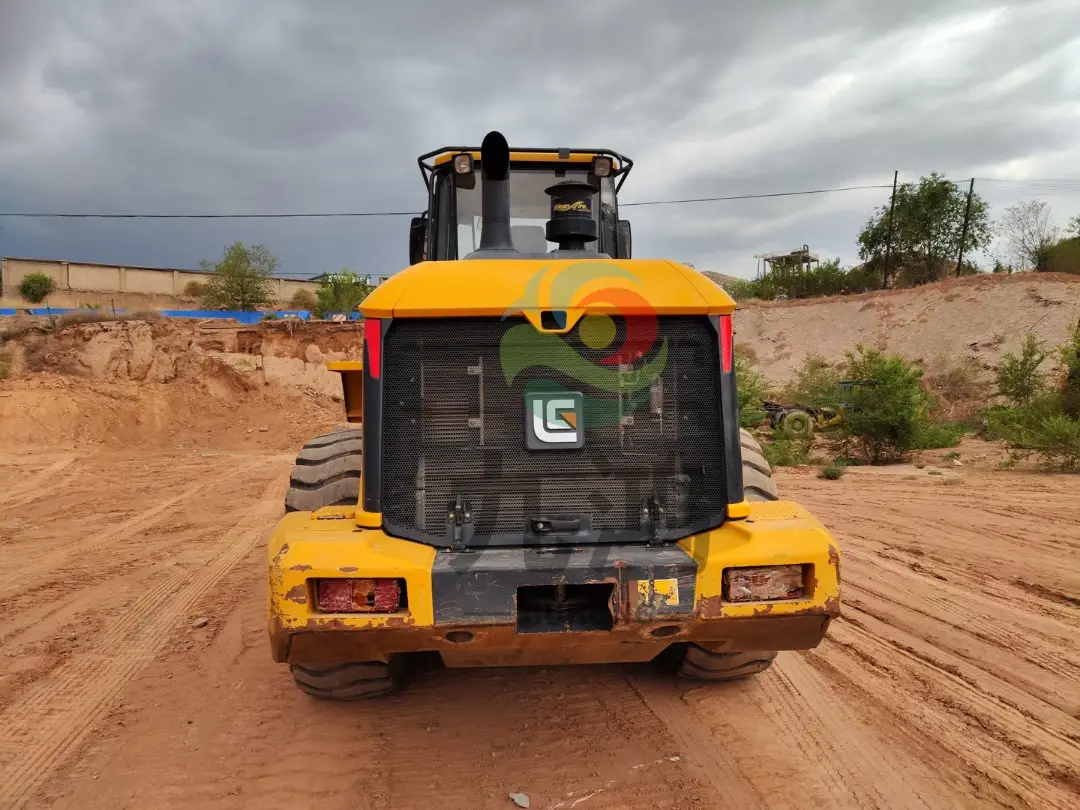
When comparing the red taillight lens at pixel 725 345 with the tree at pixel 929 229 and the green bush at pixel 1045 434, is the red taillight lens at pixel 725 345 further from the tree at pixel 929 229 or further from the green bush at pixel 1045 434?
the tree at pixel 929 229

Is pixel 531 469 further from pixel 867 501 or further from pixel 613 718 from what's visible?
pixel 867 501

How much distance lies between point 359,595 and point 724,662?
189 centimetres

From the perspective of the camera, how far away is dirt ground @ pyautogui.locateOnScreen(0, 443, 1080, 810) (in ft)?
9.46

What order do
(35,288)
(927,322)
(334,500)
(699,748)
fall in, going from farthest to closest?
1. (35,288)
2. (927,322)
3. (334,500)
4. (699,748)

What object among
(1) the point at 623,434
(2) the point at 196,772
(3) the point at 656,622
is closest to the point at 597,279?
(1) the point at 623,434

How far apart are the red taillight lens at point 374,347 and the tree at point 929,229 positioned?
126ft

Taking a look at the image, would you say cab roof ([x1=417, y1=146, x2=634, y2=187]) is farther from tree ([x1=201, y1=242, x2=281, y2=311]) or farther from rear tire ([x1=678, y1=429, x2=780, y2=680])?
tree ([x1=201, y1=242, x2=281, y2=311])

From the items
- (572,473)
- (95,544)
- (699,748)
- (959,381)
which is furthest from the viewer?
(959,381)

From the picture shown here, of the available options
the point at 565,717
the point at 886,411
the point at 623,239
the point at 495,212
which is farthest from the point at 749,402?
the point at 565,717

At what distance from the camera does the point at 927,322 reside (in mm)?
29922

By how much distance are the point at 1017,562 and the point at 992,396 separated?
19004 millimetres

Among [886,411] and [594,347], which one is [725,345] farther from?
[886,411]

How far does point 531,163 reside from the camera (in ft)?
15.5

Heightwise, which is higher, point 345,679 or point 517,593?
point 517,593
